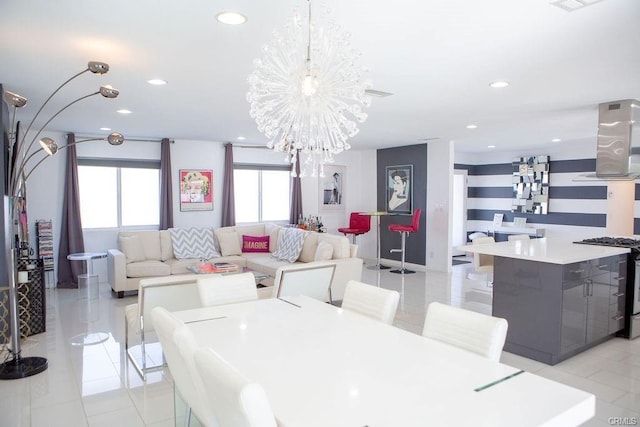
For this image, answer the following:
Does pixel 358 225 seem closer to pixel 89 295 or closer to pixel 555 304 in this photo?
pixel 89 295

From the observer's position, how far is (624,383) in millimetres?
3396

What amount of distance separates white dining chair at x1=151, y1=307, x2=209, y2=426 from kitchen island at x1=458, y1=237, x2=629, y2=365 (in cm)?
306

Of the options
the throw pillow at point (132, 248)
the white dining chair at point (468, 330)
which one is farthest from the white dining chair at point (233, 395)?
the throw pillow at point (132, 248)

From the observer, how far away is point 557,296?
12.1 ft

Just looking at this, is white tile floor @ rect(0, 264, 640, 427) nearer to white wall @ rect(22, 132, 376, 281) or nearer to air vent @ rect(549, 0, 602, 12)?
white wall @ rect(22, 132, 376, 281)

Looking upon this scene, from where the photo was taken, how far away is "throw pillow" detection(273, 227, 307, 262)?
6.63m

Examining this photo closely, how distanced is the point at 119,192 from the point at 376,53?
5.89 m

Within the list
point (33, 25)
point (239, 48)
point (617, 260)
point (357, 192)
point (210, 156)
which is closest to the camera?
point (33, 25)

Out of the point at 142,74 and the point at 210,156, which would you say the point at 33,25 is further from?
the point at 210,156

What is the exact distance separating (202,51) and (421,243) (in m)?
6.40

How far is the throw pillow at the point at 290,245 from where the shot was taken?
663 centimetres

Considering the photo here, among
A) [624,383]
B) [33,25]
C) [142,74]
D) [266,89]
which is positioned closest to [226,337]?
[266,89]

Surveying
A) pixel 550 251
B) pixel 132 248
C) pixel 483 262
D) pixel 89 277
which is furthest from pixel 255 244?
pixel 550 251

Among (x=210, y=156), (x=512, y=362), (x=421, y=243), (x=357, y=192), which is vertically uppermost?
(x=210, y=156)
